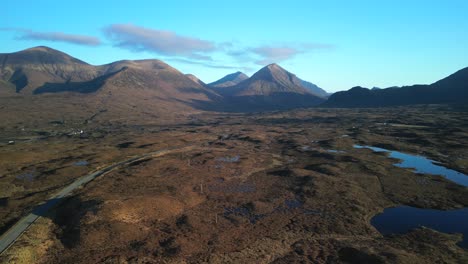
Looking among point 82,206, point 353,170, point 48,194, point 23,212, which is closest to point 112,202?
point 82,206

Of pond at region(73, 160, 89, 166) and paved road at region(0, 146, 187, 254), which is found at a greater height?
paved road at region(0, 146, 187, 254)

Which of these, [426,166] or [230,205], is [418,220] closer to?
[230,205]

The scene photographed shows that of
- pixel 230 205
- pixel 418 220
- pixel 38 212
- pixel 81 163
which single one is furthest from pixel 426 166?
pixel 81 163

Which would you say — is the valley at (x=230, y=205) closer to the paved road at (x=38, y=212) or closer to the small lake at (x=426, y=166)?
the paved road at (x=38, y=212)

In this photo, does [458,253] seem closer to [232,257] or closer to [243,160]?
[232,257]

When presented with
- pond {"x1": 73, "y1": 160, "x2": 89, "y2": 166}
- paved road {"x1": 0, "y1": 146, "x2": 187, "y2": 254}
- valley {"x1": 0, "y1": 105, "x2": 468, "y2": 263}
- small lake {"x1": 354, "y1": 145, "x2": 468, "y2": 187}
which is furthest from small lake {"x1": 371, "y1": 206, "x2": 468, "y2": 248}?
pond {"x1": 73, "y1": 160, "x2": 89, "y2": 166}

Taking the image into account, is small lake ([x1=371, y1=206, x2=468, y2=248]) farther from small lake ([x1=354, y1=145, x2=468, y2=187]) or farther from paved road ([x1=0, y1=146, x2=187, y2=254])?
paved road ([x1=0, y1=146, x2=187, y2=254])
